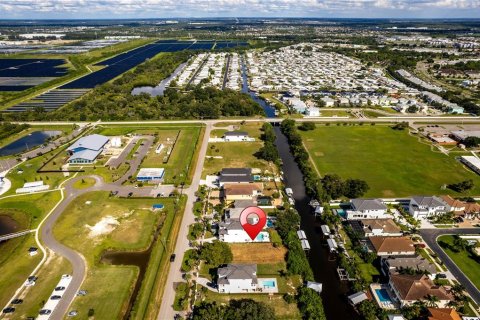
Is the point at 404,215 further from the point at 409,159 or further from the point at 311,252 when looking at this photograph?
the point at 409,159

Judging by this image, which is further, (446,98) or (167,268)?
(446,98)

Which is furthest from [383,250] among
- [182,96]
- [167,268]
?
[182,96]

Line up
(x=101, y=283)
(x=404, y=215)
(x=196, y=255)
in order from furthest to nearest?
(x=404, y=215) → (x=196, y=255) → (x=101, y=283)

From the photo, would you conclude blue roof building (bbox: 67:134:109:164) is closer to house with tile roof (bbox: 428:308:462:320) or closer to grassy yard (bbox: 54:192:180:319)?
grassy yard (bbox: 54:192:180:319)

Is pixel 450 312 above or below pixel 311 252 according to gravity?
above

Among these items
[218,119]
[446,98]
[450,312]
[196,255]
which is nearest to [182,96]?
[218,119]

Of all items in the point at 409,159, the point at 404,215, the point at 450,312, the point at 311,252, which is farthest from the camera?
the point at 409,159
